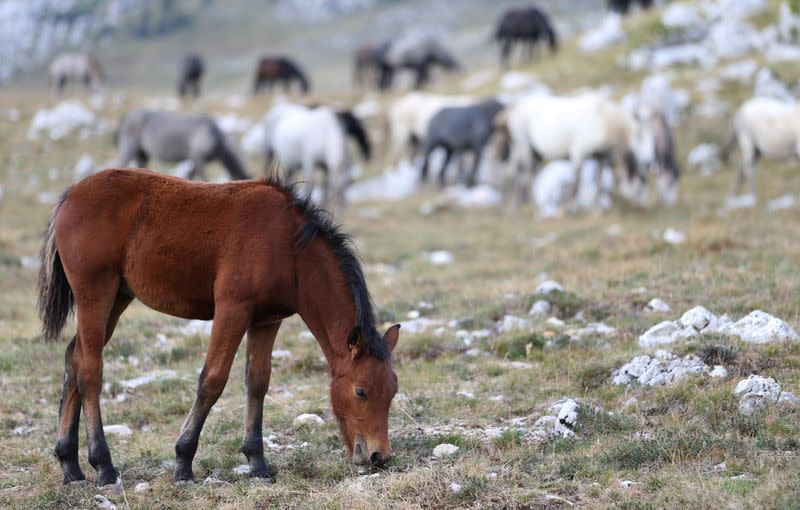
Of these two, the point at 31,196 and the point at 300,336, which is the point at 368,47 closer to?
the point at 31,196

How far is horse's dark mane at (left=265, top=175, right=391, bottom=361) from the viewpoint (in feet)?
17.8

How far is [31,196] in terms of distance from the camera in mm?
21109

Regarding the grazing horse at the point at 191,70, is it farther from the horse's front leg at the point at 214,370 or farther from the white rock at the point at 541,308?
the horse's front leg at the point at 214,370

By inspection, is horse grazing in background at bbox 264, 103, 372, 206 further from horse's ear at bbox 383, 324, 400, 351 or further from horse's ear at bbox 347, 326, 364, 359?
horse's ear at bbox 347, 326, 364, 359

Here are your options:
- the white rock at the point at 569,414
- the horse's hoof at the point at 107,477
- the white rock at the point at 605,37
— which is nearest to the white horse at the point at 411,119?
the white rock at the point at 605,37

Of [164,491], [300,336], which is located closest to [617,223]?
[300,336]

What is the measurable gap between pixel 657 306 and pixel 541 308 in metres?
1.05

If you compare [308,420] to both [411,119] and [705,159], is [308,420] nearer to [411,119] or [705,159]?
[705,159]

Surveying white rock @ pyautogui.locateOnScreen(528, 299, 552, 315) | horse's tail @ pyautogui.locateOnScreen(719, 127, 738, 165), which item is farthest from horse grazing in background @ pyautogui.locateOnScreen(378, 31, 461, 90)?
white rock @ pyautogui.locateOnScreen(528, 299, 552, 315)

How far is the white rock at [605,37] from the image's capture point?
95.3ft

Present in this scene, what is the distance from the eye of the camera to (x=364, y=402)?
538 centimetres

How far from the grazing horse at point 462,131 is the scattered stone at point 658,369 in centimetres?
1416

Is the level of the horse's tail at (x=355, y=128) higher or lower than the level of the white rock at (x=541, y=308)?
higher

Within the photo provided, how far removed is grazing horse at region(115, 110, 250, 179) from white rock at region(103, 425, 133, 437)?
41.4ft
